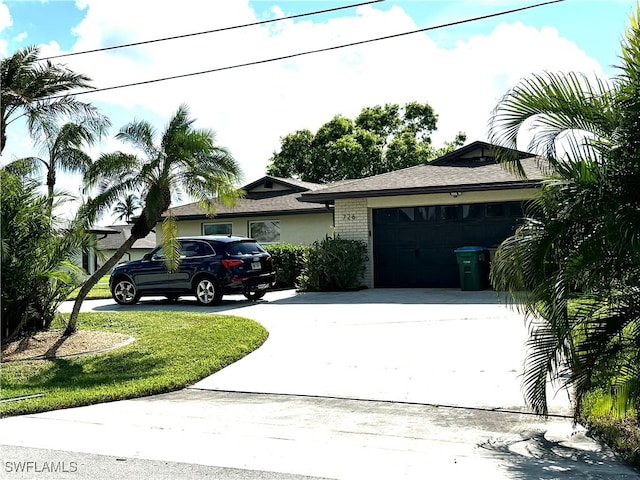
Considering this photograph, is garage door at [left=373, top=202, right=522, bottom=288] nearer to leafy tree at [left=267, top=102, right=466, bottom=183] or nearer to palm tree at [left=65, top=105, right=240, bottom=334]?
palm tree at [left=65, top=105, right=240, bottom=334]

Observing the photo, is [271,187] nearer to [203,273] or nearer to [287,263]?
[287,263]

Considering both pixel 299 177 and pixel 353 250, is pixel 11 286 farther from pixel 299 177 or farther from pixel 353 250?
pixel 299 177

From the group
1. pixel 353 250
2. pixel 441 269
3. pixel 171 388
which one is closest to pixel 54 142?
pixel 353 250

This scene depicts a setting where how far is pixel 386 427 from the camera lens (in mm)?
6320

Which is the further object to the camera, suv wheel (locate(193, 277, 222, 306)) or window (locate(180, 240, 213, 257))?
window (locate(180, 240, 213, 257))

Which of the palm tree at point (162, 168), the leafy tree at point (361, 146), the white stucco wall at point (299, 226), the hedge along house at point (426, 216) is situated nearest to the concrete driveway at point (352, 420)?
the palm tree at point (162, 168)

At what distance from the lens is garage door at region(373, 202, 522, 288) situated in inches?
750

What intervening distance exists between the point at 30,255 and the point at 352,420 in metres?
6.92

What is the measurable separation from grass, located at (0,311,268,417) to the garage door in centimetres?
803

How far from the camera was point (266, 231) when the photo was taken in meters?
26.3

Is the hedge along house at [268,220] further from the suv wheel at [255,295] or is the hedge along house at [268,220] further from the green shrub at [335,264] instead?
the suv wheel at [255,295]

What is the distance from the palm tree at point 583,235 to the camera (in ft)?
17.4

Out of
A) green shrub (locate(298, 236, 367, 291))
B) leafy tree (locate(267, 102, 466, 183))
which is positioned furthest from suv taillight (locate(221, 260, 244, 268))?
leafy tree (locate(267, 102, 466, 183))

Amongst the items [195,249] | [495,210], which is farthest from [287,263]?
[495,210]
